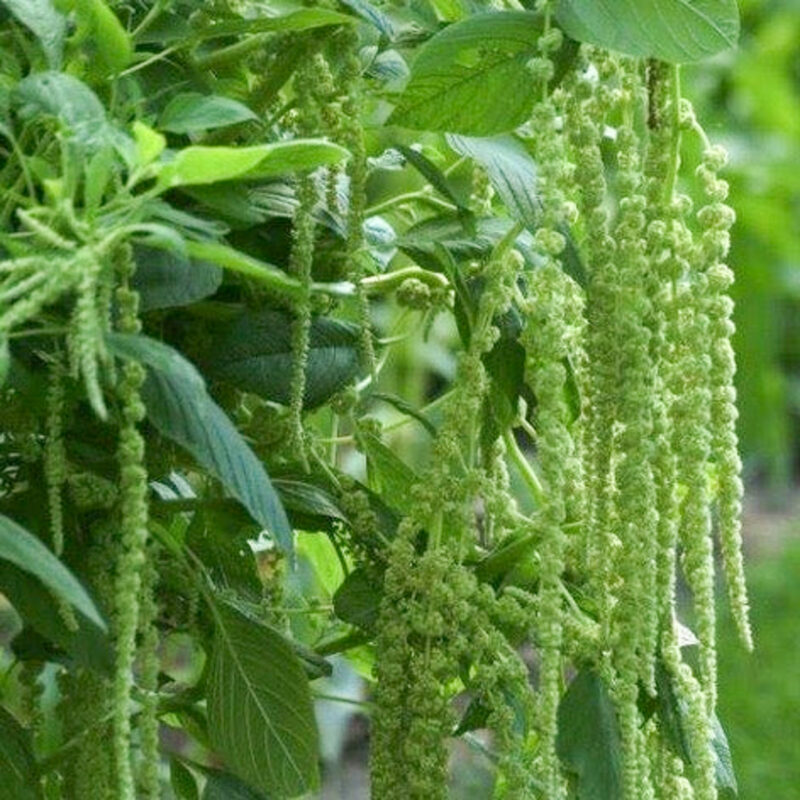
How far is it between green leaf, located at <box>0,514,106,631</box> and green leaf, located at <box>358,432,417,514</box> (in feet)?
1.35

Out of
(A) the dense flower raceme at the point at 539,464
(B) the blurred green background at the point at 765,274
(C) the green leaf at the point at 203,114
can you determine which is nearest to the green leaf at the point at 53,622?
(A) the dense flower raceme at the point at 539,464

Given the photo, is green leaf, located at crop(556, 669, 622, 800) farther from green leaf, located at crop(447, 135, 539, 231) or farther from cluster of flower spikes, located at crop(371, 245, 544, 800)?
green leaf, located at crop(447, 135, 539, 231)

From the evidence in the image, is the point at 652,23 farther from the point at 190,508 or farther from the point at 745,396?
the point at 745,396

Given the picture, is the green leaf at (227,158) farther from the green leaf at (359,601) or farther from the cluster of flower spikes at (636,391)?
the green leaf at (359,601)

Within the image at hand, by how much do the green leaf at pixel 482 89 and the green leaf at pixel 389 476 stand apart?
0.22 metres

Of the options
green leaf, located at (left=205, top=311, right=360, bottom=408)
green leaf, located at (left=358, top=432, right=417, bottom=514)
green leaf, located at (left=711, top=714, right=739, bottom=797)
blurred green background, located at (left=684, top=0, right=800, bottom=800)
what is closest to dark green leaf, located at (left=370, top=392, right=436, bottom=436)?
green leaf, located at (left=358, top=432, right=417, bottom=514)

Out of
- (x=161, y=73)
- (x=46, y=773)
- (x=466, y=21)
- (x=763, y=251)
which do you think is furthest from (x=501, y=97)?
(x=763, y=251)

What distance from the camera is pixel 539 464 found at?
1002 millimetres

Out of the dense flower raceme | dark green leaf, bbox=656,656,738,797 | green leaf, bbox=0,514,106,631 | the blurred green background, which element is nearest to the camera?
green leaf, bbox=0,514,106,631

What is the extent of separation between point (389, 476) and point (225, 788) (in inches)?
7.9

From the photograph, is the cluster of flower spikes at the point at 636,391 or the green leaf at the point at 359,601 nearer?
the cluster of flower spikes at the point at 636,391

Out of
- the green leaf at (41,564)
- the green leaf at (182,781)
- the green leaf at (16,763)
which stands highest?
the green leaf at (41,564)

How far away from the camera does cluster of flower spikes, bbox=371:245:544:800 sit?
3.23ft

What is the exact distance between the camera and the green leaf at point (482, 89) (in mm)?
965
